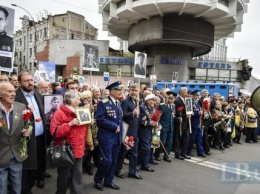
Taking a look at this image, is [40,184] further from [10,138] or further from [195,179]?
[195,179]

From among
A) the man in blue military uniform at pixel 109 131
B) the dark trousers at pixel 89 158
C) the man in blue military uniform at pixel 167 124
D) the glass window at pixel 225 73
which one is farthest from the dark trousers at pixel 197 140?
the glass window at pixel 225 73

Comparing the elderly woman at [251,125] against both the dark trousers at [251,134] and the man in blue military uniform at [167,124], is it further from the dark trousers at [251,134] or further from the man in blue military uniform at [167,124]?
the man in blue military uniform at [167,124]

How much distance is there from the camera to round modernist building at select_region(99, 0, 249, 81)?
1259 inches

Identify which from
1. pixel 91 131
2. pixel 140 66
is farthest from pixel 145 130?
pixel 140 66

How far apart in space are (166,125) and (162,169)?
127cm

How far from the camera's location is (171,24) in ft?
111

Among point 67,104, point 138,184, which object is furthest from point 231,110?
point 67,104

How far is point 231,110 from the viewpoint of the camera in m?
10.3

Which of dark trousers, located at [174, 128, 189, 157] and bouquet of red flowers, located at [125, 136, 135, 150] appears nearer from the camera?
bouquet of red flowers, located at [125, 136, 135, 150]

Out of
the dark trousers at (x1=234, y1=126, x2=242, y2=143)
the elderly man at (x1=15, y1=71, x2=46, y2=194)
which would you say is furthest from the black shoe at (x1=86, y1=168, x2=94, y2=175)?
the dark trousers at (x1=234, y1=126, x2=242, y2=143)

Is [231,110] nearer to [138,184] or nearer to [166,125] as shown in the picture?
[166,125]

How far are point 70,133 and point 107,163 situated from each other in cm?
109

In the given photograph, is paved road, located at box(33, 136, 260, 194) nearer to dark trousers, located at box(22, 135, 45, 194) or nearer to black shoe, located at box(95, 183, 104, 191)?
black shoe, located at box(95, 183, 104, 191)

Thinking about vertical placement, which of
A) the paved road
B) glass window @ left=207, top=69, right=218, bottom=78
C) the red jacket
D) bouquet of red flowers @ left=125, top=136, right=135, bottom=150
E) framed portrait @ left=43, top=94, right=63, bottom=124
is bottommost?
the paved road
